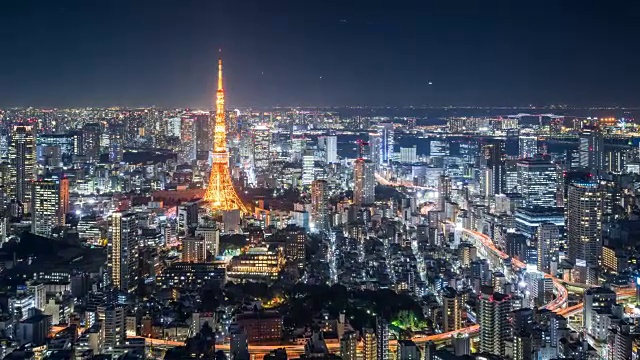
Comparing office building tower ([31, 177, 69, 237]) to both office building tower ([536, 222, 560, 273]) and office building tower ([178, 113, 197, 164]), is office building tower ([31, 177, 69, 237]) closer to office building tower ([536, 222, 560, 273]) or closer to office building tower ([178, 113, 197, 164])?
office building tower ([178, 113, 197, 164])

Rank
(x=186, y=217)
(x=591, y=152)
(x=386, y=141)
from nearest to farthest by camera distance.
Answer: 1. (x=186, y=217)
2. (x=591, y=152)
3. (x=386, y=141)

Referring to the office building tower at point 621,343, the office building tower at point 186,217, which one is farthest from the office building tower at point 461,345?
the office building tower at point 186,217

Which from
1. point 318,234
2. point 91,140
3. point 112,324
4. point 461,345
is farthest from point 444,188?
point 112,324

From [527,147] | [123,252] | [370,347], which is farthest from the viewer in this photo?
[527,147]

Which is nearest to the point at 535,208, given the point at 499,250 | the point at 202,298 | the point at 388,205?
the point at 499,250

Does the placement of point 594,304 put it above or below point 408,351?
above

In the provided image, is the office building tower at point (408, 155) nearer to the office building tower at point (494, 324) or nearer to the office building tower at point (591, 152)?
the office building tower at point (591, 152)

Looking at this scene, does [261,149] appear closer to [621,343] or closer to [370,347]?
[370,347]
